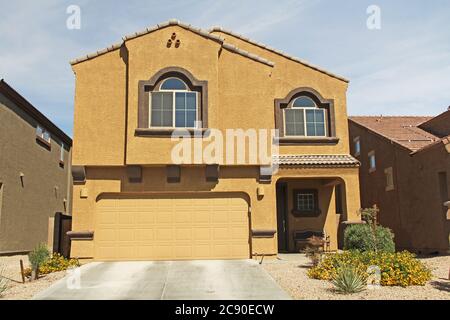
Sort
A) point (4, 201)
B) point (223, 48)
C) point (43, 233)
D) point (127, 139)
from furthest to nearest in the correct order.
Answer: point (43, 233) → point (4, 201) → point (223, 48) → point (127, 139)

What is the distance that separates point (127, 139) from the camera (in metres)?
16.5

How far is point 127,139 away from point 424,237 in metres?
13.3

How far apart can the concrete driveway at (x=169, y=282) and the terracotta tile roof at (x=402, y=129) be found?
11591 millimetres

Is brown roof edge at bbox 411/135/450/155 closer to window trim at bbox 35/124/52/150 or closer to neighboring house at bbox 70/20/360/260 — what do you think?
neighboring house at bbox 70/20/360/260

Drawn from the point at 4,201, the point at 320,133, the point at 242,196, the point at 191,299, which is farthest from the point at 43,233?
the point at 191,299

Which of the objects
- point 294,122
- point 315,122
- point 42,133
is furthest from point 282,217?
point 42,133

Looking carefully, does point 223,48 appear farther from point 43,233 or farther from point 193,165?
point 43,233

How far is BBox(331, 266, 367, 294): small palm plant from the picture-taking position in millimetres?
10992

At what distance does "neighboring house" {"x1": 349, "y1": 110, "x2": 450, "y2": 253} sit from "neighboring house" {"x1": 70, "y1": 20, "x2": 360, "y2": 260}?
23.0 ft

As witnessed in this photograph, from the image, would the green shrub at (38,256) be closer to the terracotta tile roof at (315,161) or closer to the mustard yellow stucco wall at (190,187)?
the mustard yellow stucco wall at (190,187)

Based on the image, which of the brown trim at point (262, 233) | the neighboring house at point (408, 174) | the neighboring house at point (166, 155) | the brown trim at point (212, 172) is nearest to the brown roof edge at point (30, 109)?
the neighboring house at point (166, 155)

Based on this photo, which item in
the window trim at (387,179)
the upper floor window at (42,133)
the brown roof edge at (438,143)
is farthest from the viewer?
the upper floor window at (42,133)

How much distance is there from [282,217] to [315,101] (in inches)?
213

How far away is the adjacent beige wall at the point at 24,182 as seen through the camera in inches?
864
